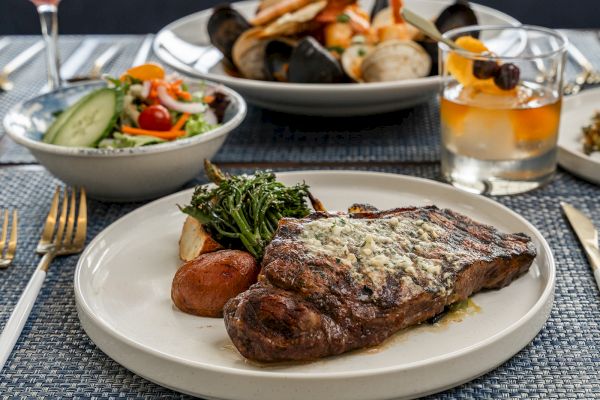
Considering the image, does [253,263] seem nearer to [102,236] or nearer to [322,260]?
[322,260]

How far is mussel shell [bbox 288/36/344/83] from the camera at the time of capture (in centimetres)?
334

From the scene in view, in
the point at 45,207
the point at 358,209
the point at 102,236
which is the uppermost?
the point at 358,209

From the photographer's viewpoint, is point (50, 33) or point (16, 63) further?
point (16, 63)

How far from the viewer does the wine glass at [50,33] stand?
3.54 meters

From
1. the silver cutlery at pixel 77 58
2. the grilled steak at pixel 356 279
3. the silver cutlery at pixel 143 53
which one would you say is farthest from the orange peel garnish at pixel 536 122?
the silver cutlery at pixel 77 58

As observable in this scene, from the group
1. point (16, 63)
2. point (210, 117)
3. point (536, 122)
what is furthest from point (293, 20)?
point (16, 63)

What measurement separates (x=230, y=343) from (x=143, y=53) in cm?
297

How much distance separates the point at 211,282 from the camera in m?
1.97

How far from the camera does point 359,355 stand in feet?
5.84

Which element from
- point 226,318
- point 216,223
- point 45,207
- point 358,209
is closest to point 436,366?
point 226,318

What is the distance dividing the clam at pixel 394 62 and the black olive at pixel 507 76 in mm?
737

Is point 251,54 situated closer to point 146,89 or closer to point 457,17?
point 146,89

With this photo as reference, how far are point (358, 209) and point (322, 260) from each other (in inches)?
17.2

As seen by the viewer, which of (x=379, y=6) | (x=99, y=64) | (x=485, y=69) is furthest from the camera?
(x=99, y=64)
